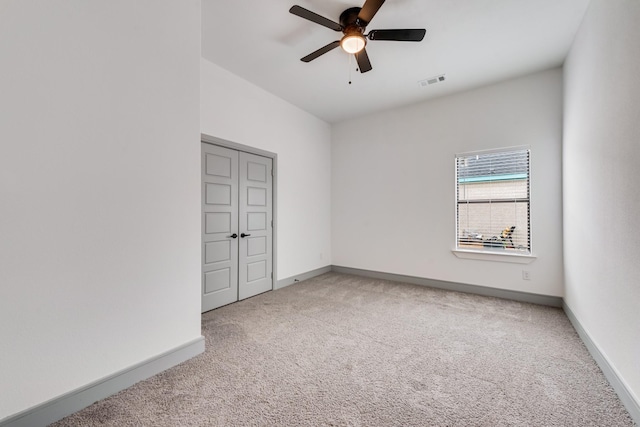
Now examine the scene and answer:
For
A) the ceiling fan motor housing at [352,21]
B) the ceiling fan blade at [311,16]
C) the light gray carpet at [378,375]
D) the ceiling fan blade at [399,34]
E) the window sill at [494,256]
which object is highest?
the ceiling fan motor housing at [352,21]

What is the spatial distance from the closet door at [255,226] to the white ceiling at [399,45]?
1215mm

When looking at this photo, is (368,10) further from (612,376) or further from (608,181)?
(612,376)

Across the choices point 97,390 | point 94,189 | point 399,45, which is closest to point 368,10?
point 399,45

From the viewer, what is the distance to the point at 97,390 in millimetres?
1675

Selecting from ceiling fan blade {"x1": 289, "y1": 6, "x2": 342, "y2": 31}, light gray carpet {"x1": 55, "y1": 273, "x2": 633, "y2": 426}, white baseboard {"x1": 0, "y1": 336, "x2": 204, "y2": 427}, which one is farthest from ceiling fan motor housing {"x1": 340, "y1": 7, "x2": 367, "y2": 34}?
white baseboard {"x1": 0, "y1": 336, "x2": 204, "y2": 427}

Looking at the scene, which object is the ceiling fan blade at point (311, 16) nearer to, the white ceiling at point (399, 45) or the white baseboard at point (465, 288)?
the white ceiling at point (399, 45)

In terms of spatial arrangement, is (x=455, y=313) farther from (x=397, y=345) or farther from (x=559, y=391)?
(x=559, y=391)

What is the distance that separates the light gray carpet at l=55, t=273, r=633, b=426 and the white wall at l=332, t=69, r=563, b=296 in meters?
0.91

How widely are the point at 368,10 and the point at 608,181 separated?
86.6 inches

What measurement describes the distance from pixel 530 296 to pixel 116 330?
4.48 metres

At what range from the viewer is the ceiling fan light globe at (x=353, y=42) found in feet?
7.93

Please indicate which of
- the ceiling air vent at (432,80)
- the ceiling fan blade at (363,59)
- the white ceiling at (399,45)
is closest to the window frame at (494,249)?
the white ceiling at (399,45)

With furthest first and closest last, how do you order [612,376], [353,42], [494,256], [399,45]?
[494,256] → [399,45] → [353,42] → [612,376]

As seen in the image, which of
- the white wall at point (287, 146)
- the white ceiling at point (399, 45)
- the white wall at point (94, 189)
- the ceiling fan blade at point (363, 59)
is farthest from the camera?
the white wall at point (287, 146)
